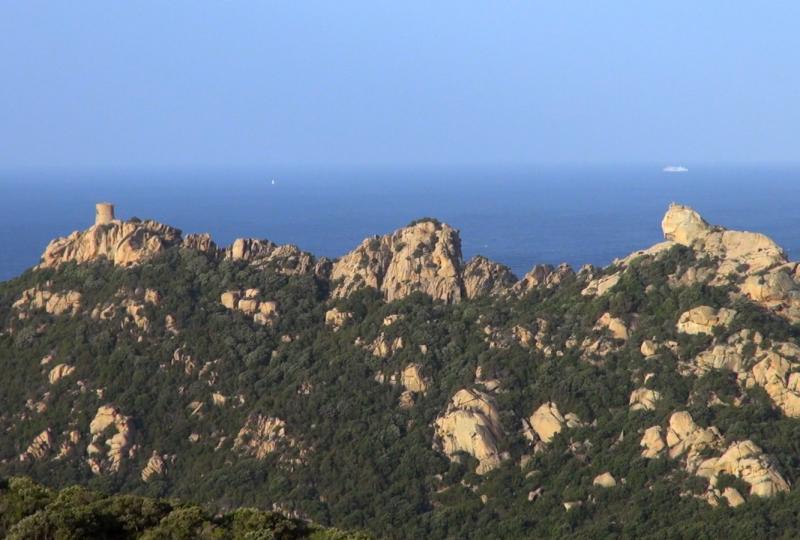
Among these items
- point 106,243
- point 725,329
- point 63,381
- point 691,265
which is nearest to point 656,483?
point 725,329

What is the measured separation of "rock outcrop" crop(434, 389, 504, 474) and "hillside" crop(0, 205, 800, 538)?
97mm

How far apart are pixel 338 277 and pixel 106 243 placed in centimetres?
1230

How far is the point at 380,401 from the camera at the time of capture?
5991 centimetres

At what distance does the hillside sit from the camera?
50969 millimetres

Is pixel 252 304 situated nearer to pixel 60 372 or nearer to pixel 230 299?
pixel 230 299

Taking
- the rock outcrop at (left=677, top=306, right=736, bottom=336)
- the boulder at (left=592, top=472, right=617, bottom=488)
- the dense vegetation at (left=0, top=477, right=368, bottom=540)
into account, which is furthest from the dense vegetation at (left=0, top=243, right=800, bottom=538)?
the dense vegetation at (left=0, top=477, right=368, bottom=540)

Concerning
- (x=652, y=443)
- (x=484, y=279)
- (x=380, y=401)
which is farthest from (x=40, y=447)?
(x=652, y=443)

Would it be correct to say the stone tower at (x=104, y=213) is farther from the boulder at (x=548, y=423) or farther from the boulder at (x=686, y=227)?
the boulder at (x=686, y=227)

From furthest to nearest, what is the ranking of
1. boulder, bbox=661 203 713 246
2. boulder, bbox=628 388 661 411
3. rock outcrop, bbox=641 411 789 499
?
boulder, bbox=661 203 713 246
boulder, bbox=628 388 661 411
rock outcrop, bbox=641 411 789 499

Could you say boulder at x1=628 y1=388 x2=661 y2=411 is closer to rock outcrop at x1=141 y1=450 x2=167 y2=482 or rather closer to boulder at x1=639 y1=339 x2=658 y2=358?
boulder at x1=639 y1=339 x2=658 y2=358

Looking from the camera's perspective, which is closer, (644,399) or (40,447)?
(644,399)

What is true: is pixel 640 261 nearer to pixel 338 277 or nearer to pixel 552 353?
pixel 552 353

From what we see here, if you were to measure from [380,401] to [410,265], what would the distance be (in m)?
9.70

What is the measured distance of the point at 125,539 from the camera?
34438 millimetres
